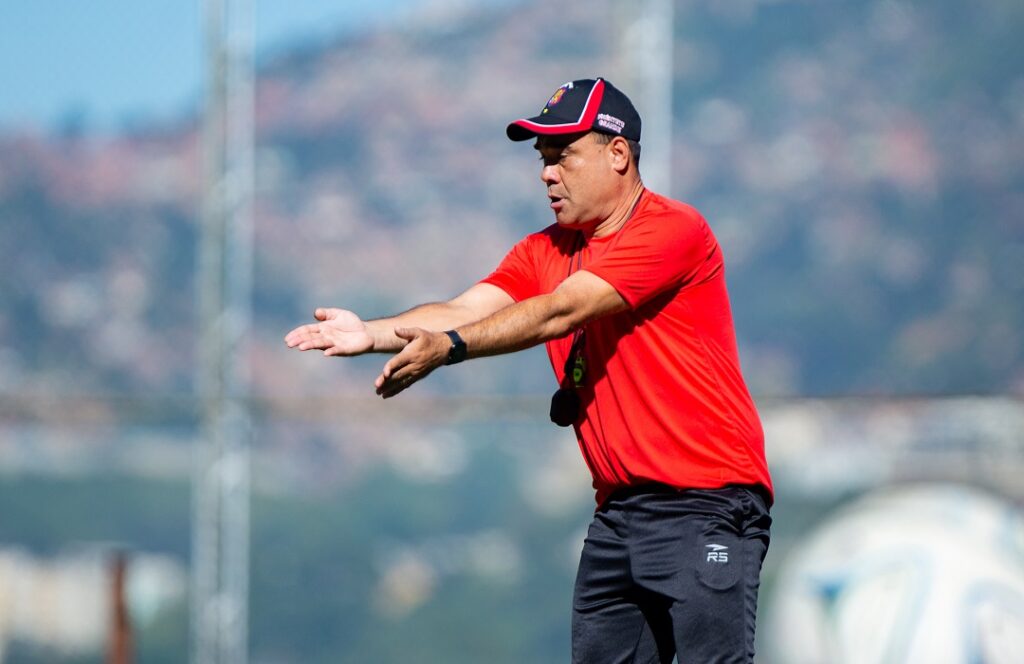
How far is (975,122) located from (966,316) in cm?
100

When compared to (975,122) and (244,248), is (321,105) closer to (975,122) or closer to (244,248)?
(244,248)

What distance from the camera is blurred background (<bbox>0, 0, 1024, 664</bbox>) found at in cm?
719

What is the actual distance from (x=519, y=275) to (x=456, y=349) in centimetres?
84

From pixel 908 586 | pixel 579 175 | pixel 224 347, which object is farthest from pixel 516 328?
pixel 224 347

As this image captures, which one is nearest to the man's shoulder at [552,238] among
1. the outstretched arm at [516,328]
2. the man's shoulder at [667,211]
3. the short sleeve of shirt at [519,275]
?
the short sleeve of shirt at [519,275]

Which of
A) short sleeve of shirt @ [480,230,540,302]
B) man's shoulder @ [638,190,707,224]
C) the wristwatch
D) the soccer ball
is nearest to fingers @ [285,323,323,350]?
the wristwatch

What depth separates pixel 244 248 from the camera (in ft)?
24.4

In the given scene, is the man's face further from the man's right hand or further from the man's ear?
the man's right hand

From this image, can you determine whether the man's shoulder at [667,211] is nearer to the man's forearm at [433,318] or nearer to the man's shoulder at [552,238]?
the man's shoulder at [552,238]

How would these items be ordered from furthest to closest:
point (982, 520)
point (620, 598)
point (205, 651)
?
1. point (205, 651)
2. point (982, 520)
3. point (620, 598)

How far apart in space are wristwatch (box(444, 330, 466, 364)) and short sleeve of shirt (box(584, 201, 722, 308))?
1.32 ft

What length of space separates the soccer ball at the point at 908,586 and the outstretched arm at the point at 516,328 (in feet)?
10.2

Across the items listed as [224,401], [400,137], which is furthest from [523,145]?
[224,401]

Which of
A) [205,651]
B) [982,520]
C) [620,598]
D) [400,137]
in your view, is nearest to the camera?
[620,598]
